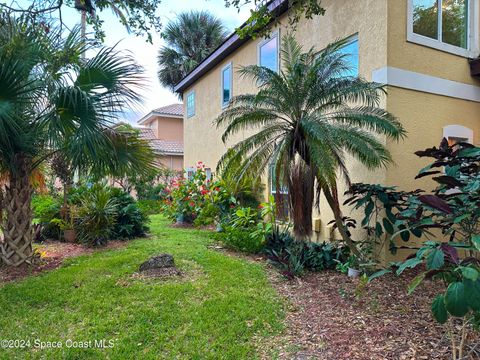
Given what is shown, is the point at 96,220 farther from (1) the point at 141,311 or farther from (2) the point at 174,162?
(2) the point at 174,162

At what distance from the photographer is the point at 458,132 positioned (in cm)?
721

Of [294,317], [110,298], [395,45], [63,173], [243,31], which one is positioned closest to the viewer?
[294,317]

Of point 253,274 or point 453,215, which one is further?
point 253,274

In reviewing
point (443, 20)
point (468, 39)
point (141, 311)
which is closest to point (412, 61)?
point (443, 20)

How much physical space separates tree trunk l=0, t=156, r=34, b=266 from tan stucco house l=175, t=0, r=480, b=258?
5.87 meters

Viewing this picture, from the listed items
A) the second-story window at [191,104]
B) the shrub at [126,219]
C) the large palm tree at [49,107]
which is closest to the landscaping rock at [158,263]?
the large palm tree at [49,107]

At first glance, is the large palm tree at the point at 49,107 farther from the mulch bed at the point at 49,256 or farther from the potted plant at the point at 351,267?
the potted plant at the point at 351,267

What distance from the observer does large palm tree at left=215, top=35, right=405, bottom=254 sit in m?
5.34

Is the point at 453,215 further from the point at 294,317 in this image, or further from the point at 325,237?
the point at 325,237

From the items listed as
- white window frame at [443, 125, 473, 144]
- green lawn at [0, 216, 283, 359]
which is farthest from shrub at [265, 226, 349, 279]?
white window frame at [443, 125, 473, 144]

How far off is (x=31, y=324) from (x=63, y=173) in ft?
19.5

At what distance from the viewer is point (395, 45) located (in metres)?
6.25

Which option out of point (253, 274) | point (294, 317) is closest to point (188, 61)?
point (253, 274)

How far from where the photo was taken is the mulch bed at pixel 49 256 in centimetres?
589
